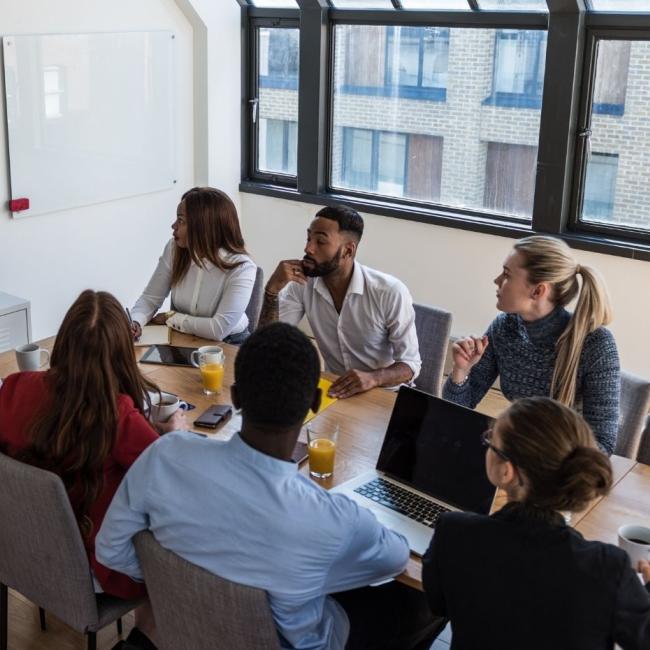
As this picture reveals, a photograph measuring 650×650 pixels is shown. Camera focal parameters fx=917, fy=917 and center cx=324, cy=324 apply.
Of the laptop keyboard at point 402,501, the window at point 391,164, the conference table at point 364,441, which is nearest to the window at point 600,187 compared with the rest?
the window at point 391,164

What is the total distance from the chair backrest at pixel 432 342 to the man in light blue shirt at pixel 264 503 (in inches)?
62.7

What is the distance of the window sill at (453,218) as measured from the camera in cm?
450

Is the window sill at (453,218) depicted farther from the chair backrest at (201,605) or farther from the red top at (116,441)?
the chair backrest at (201,605)

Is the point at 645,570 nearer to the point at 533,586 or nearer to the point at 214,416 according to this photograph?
the point at 533,586

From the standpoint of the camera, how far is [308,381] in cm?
176

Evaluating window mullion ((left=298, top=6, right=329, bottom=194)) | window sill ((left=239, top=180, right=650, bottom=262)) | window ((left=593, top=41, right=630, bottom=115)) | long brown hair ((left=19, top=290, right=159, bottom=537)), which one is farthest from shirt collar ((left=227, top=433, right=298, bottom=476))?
window mullion ((left=298, top=6, right=329, bottom=194))

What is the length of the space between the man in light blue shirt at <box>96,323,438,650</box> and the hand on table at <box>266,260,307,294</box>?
1.55 m

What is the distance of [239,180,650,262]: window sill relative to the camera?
14.8 feet

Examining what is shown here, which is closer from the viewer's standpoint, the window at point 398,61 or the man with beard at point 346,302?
the man with beard at point 346,302

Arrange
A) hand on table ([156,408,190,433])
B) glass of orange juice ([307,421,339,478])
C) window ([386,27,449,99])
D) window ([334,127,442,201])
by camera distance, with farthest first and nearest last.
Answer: window ([334,127,442,201]), window ([386,27,449,99]), hand on table ([156,408,190,433]), glass of orange juice ([307,421,339,478])

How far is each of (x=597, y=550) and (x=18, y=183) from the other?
3757 mm

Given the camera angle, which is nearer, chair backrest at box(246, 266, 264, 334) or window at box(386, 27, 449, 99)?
chair backrest at box(246, 266, 264, 334)

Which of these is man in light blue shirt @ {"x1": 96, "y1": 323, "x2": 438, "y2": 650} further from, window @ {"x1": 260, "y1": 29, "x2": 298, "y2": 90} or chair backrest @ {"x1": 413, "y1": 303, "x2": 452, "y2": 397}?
window @ {"x1": 260, "y1": 29, "x2": 298, "y2": 90}

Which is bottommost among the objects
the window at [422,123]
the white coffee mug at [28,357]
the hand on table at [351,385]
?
the hand on table at [351,385]
